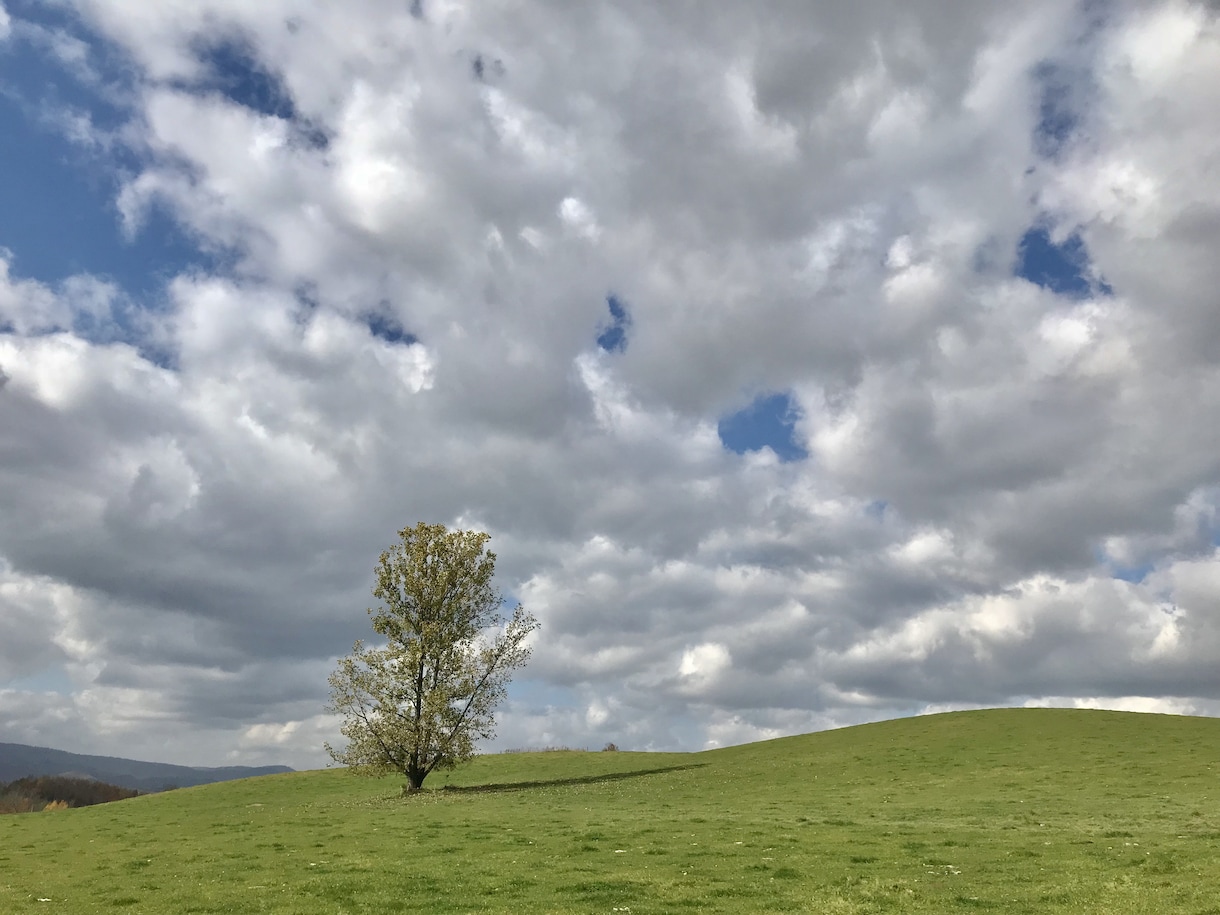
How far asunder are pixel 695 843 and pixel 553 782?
136 ft

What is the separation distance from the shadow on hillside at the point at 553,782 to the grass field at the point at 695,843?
0.45m

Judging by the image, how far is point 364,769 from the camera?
2635 inches

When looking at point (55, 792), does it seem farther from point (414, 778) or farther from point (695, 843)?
point (695, 843)

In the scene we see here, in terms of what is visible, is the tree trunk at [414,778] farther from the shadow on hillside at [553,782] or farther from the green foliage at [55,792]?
the green foliage at [55,792]

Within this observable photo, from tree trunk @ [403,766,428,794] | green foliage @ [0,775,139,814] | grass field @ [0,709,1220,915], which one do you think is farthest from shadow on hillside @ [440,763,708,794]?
green foliage @ [0,775,139,814]

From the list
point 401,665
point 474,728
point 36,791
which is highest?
point 401,665

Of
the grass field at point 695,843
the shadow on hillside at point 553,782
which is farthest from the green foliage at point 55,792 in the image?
the shadow on hillside at point 553,782

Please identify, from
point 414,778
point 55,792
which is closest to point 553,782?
point 414,778

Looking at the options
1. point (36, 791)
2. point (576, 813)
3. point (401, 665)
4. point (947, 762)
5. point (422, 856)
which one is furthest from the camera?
point (36, 791)

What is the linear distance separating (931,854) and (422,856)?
19.9 m

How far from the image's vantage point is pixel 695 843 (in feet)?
114

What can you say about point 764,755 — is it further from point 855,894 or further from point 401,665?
point 855,894

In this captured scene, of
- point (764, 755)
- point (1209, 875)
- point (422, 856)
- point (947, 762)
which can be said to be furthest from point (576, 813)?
point (764, 755)

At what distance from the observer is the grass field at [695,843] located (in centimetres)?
2456
